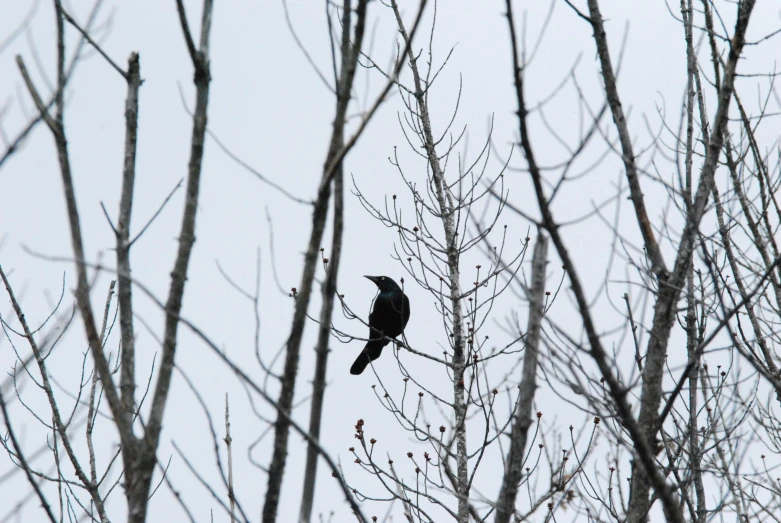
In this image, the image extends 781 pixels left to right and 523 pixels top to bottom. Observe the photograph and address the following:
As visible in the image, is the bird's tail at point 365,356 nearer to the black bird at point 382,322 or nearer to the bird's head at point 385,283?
the black bird at point 382,322

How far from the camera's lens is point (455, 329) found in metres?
6.39

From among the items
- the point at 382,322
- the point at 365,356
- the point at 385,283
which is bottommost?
the point at 365,356

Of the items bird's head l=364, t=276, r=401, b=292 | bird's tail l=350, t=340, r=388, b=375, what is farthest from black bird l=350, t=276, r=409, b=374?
bird's head l=364, t=276, r=401, b=292

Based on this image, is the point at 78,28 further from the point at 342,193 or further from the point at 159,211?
the point at 342,193

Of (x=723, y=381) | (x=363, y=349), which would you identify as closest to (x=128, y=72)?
(x=723, y=381)

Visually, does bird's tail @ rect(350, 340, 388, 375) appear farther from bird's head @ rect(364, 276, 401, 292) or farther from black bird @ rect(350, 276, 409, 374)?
bird's head @ rect(364, 276, 401, 292)

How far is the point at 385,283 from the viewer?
8797 millimetres

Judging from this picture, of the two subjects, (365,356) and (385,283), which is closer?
(365,356)

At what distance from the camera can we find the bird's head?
28.6ft

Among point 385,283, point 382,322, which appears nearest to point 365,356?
point 382,322

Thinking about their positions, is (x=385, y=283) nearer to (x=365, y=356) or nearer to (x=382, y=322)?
(x=382, y=322)

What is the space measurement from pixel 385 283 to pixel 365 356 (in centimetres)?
89

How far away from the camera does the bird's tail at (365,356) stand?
8102 mm

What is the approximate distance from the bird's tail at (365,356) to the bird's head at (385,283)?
2.42 ft
